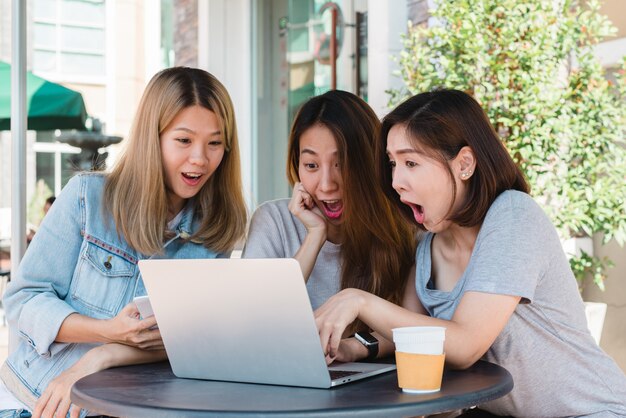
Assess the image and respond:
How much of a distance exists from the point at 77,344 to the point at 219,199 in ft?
1.76

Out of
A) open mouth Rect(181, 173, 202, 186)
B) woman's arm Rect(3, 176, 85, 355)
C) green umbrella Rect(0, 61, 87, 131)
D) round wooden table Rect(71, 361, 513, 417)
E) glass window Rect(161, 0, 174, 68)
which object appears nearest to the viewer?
round wooden table Rect(71, 361, 513, 417)

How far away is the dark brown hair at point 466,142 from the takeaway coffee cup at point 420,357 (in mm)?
426

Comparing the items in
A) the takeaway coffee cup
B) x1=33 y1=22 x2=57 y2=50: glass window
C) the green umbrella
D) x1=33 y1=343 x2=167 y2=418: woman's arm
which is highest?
x1=33 y1=22 x2=57 y2=50: glass window

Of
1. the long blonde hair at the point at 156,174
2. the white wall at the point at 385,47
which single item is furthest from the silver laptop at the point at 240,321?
the white wall at the point at 385,47

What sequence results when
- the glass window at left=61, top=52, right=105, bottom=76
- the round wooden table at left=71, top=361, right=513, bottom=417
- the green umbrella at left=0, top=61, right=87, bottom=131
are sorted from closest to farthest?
the round wooden table at left=71, top=361, right=513, bottom=417 < the green umbrella at left=0, top=61, right=87, bottom=131 < the glass window at left=61, top=52, right=105, bottom=76

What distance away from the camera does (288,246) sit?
2.22 metres

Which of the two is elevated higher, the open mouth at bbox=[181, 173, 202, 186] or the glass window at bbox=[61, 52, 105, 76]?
the glass window at bbox=[61, 52, 105, 76]

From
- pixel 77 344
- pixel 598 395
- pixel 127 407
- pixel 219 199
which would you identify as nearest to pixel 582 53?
pixel 219 199

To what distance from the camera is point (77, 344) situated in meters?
1.97

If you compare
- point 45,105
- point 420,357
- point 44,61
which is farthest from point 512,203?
point 44,61

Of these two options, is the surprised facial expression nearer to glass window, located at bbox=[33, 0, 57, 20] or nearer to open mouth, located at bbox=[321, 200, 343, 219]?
open mouth, located at bbox=[321, 200, 343, 219]

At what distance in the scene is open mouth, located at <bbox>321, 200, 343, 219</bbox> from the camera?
217 cm

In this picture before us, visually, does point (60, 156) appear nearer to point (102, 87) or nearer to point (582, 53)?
point (102, 87)

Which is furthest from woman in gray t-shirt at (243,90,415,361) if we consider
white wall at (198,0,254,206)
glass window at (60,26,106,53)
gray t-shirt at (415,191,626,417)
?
white wall at (198,0,254,206)
